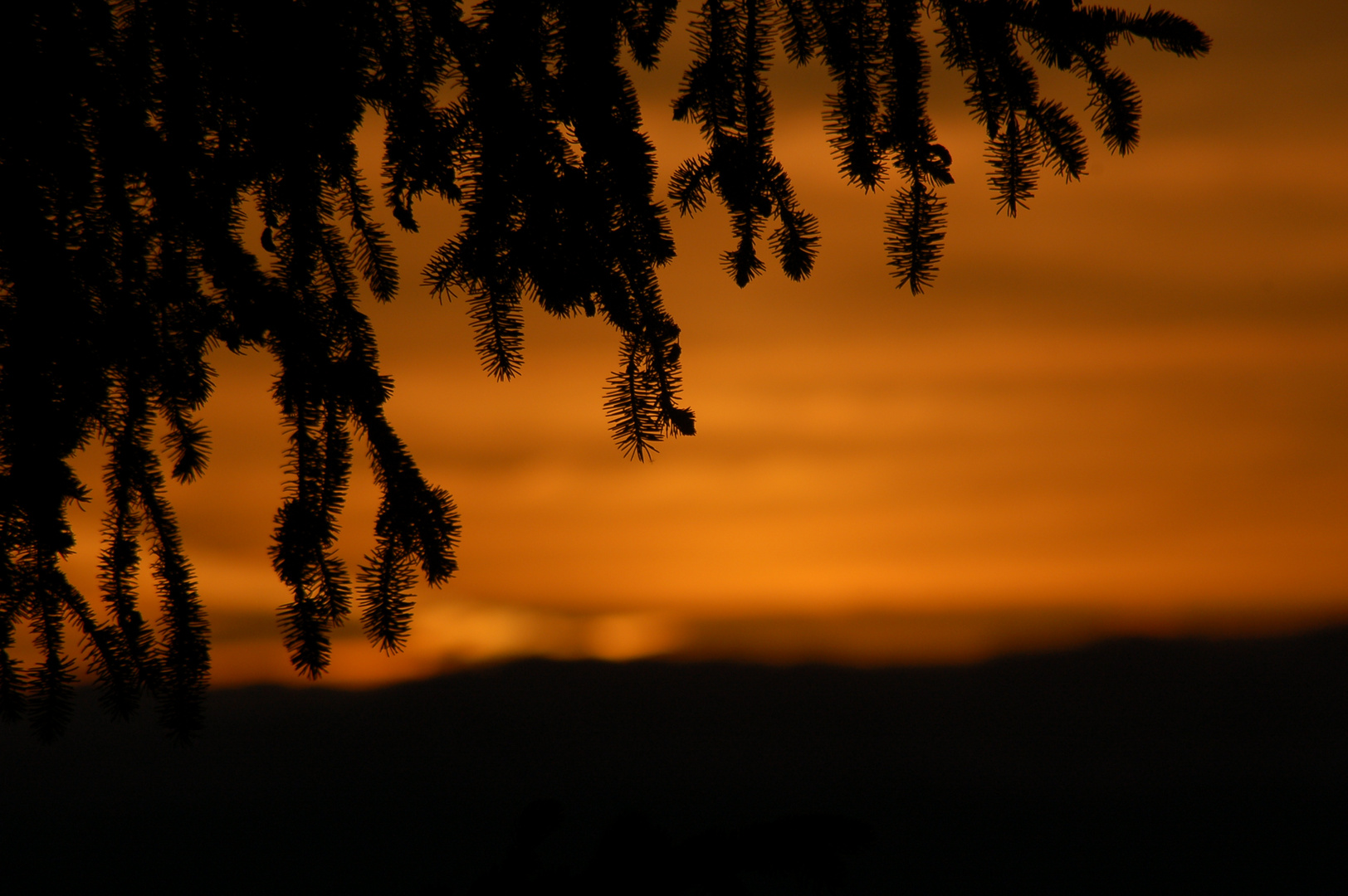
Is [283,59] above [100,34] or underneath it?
underneath

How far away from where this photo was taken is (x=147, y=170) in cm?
165

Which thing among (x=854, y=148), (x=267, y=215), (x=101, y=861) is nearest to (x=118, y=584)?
(x=267, y=215)

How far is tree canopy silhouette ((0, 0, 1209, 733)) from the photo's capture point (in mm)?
1649

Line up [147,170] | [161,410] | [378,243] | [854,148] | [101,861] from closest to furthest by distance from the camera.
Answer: [147,170]
[854,148]
[161,410]
[378,243]
[101,861]

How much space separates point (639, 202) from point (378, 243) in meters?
0.87

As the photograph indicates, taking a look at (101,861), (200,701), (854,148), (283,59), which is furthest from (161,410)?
(101,861)

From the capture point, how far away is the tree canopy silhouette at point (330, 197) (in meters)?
1.65

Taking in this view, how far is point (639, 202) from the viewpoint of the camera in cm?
182

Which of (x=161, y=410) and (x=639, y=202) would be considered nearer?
(x=639, y=202)

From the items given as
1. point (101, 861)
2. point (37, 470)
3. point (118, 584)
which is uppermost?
point (37, 470)

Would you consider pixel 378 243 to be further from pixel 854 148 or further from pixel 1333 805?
pixel 1333 805

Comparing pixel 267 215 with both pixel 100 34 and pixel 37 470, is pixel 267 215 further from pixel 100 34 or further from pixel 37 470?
pixel 37 470

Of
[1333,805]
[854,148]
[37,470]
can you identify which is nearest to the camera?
[37,470]

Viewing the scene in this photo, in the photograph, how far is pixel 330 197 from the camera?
7.04 ft
